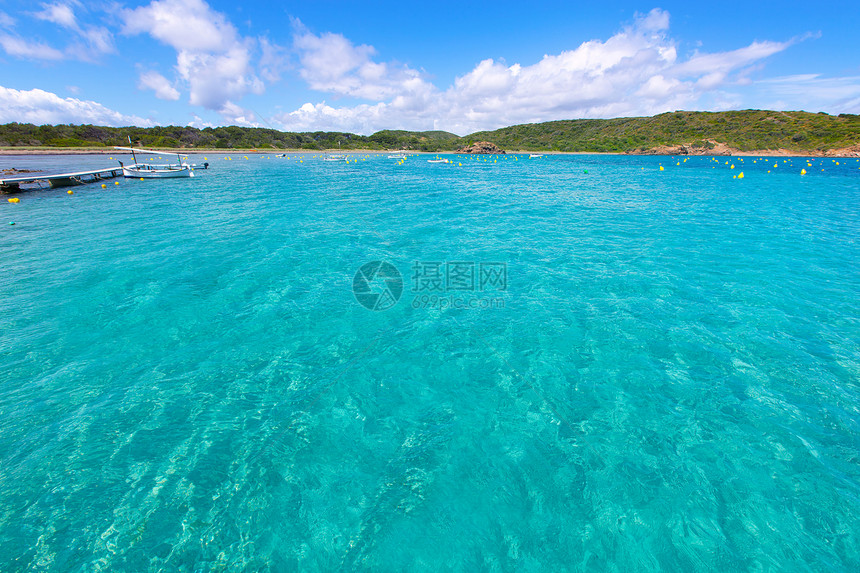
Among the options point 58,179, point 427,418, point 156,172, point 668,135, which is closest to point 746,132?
point 668,135

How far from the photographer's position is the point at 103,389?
26.4 ft

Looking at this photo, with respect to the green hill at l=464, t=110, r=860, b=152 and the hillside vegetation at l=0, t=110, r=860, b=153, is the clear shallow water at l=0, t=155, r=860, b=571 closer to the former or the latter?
the hillside vegetation at l=0, t=110, r=860, b=153

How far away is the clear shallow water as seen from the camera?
5.18m

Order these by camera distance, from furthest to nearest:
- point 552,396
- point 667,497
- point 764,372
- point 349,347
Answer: point 349,347
point 764,372
point 552,396
point 667,497

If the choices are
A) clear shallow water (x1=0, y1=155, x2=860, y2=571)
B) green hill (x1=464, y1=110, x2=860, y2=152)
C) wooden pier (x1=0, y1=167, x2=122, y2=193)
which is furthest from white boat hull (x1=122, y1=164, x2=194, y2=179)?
green hill (x1=464, y1=110, x2=860, y2=152)

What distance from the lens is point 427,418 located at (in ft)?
24.4

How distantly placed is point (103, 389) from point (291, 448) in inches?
210

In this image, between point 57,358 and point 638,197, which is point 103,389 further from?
point 638,197

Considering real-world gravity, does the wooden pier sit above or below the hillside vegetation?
below

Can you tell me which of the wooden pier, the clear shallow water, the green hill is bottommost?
the clear shallow water

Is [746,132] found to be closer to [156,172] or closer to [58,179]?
[156,172]

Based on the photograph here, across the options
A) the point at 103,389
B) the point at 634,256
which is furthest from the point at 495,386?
the point at 634,256

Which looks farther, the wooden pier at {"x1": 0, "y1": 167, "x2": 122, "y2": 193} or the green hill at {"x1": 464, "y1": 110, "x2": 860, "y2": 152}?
the green hill at {"x1": 464, "y1": 110, "x2": 860, "y2": 152}

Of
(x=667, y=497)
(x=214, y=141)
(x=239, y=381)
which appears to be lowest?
(x=667, y=497)
